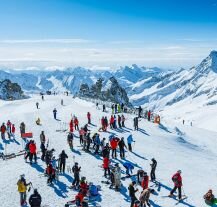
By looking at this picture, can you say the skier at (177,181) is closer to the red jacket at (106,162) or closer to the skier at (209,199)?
the skier at (209,199)

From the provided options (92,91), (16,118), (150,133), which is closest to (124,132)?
(150,133)

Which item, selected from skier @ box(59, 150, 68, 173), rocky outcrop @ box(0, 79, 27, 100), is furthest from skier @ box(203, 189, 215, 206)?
rocky outcrop @ box(0, 79, 27, 100)

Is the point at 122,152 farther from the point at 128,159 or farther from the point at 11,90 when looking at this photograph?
the point at 11,90

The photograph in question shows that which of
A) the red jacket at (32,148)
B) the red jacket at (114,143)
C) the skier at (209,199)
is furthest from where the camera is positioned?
the red jacket at (114,143)

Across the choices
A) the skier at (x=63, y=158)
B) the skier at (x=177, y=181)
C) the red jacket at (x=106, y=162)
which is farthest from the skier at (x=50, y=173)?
the skier at (x=177, y=181)

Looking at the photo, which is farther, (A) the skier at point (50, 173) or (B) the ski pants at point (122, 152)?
(B) the ski pants at point (122, 152)

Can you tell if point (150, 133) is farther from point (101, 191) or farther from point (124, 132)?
point (101, 191)

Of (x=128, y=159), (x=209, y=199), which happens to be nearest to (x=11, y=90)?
(x=128, y=159)

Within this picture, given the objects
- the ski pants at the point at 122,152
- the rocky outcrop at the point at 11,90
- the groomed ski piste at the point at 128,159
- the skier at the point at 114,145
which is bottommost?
the rocky outcrop at the point at 11,90
